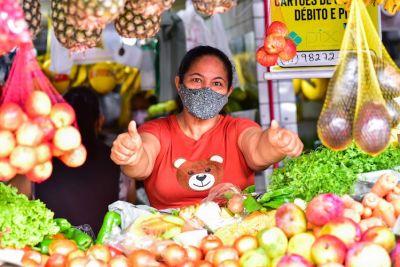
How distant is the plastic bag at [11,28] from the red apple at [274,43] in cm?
182

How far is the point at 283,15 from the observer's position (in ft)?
15.2

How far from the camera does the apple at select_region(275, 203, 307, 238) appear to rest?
102 inches

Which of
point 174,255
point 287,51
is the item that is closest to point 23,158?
point 174,255

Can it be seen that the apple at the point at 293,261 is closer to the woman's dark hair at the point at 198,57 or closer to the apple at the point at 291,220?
the apple at the point at 291,220

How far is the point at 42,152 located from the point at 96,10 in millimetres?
547

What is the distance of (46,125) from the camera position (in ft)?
7.69

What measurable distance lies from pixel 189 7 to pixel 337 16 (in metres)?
2.30

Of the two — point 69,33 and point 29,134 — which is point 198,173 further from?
point 29,134

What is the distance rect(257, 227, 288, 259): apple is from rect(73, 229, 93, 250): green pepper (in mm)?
810

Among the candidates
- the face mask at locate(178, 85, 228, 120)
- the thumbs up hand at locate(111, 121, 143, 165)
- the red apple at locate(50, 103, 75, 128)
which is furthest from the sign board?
the red apple at locate(50, 103, 75, 128)

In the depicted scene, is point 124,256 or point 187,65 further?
point 187,65

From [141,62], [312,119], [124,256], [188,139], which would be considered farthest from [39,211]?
[312,119]

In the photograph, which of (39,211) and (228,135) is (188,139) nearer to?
(228,135)

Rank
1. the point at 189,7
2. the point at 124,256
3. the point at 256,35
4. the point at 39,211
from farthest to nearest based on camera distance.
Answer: the point at 189,7, the point at 256,35, the point at 39,211, the point at 124,256
